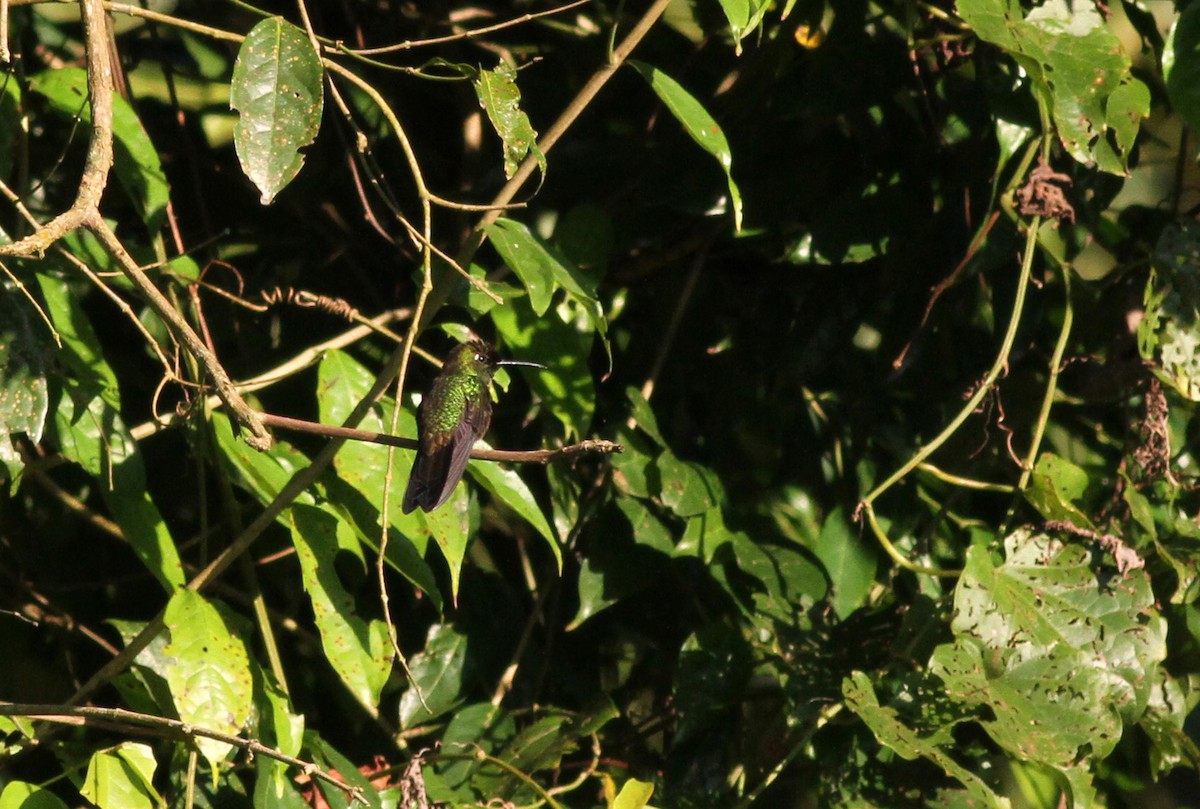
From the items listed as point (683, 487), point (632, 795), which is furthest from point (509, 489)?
point (632, 795)

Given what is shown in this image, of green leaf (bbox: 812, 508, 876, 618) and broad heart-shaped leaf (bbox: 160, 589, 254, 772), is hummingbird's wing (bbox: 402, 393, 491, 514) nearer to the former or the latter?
broad heart-shaped leaf (bbox: 160, 589, 254, 772)

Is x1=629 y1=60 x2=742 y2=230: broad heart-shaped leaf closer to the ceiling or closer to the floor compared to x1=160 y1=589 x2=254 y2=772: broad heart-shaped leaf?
closer to the ceiling

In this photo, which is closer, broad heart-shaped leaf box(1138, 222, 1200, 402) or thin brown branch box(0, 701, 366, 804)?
thin brown branch box(0, 701, 366, 804)

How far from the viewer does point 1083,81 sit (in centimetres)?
224

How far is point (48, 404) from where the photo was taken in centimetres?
200

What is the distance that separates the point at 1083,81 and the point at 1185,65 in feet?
0.84

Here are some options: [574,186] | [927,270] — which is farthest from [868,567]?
[574,186]

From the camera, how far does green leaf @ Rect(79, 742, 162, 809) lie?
6.10 feet

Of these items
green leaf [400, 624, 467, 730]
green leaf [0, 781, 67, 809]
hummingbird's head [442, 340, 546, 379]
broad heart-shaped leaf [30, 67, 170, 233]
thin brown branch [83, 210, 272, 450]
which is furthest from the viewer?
green leaf [400, 624, 467, 730]

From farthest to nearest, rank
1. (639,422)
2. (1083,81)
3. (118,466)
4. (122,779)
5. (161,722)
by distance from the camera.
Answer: (639,422)
(1083,81)
(118,466)
(122,779)
(161,722)

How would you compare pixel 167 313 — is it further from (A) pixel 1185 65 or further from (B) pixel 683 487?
(A) pixel 1185 65

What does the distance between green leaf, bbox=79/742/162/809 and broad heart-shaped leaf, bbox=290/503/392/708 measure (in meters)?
0.31

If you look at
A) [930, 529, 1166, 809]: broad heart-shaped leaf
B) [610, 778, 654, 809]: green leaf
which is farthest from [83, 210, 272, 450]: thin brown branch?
[930, 529, 1166, 809]: broad heart-shaped leaf

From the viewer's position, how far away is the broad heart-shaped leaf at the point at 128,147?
218 cm
